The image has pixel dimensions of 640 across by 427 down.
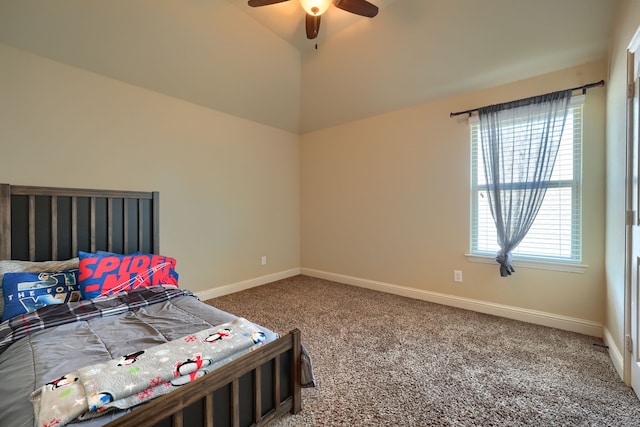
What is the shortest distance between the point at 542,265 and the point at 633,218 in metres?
1.09

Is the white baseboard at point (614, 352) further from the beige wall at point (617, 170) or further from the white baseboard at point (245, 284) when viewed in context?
the white baseboard at point (245, 284)

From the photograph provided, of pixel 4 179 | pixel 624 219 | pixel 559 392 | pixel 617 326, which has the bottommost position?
pixel 559 392

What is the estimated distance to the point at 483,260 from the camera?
2.89m

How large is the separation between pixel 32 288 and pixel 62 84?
176 cm

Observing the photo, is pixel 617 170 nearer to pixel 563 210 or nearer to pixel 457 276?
pixel 563 210

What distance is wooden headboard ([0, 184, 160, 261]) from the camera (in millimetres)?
2088

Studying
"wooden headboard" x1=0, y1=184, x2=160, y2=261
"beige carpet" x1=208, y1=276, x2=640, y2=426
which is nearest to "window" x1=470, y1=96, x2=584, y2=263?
"beige carpet" x1=208, y1=276, x2=640, y2=426

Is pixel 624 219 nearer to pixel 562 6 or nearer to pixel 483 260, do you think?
pixel 483 260

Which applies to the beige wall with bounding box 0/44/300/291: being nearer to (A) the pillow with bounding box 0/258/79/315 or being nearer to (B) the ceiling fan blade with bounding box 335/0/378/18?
(A) the pillow with bounding box 0/258/79/315

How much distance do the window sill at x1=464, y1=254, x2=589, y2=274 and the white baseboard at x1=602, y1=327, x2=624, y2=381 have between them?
19.6 inches

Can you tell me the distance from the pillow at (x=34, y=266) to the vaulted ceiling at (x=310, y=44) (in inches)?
67.0

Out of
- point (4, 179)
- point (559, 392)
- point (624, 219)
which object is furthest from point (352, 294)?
point (4, 179)

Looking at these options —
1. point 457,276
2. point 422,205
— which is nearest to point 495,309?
point 457,276

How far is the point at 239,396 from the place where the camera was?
127 centimetres
